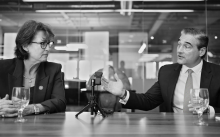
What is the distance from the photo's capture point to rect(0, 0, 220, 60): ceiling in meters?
5.95

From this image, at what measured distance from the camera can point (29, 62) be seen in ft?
7.11

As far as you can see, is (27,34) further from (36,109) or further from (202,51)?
(202,51)

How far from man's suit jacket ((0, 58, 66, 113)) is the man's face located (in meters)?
1.18

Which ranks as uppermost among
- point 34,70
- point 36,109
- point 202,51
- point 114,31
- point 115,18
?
point 115,18

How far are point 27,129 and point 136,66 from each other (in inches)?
197

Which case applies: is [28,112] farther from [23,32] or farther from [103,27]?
[103,27]

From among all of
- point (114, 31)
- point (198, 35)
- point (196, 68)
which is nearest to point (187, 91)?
point (196, 68)

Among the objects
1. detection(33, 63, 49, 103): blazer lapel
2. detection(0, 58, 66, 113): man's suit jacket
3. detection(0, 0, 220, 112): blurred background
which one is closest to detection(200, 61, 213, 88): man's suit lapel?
detection(0, 58, 66, 113): man's suit jacket

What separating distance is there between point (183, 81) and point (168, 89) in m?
0.19

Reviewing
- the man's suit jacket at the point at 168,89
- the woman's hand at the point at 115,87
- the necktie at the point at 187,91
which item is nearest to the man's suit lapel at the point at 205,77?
the man's suit jacket at the point at 168,89

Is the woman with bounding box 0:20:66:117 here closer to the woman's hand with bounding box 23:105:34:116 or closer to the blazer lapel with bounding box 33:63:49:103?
the blazer lapel with bounding box 33:63:49:103

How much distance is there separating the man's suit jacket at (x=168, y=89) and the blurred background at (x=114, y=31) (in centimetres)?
356

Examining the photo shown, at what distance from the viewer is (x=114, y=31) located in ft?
Answer: 20.0

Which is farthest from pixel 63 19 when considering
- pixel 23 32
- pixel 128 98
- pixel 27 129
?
pixel 27 129
